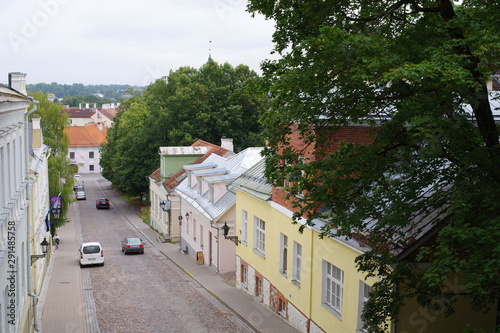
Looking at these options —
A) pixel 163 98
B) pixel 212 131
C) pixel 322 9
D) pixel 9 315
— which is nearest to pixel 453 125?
pixel 322 9

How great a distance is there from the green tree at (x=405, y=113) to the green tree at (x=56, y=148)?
27.8 meters

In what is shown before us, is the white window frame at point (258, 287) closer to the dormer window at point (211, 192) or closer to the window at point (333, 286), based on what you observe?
the window at point (333, 286)

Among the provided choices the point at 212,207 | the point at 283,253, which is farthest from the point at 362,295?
the point at 212,207

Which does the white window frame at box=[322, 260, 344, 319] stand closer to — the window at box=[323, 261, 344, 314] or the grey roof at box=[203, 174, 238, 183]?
the window at box=[323, 261, 344, 314]

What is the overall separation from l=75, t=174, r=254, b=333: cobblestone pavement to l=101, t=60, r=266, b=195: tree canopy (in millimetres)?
16621

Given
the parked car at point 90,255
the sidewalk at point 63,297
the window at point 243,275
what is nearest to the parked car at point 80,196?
the sidewalk at point 63,297

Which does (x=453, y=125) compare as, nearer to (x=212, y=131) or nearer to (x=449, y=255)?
(x=449, y=255)

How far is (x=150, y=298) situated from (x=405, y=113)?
1634 cm

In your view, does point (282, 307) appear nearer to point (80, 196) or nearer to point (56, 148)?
point (56, 148)

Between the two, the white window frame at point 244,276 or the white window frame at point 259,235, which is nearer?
the white window frame at point 259,235

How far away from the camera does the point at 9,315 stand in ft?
41.6

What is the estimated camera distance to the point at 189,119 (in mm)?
50375

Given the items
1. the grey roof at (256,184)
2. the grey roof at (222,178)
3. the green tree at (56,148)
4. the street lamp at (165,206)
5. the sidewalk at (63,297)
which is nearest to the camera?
the sidewalk at (63,297)

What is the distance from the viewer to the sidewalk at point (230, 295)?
59.2 ft
